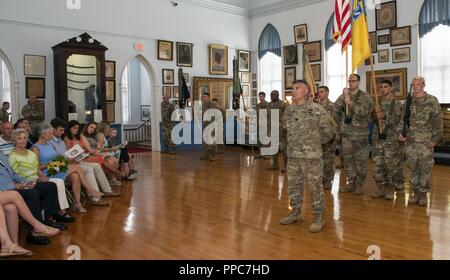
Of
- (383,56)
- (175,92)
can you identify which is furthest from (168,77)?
(383,56)

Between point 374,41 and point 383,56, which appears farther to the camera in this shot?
point 374,41

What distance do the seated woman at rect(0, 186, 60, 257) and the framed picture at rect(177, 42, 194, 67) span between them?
957 centimetres

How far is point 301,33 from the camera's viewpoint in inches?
531

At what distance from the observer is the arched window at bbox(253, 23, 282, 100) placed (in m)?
14.5

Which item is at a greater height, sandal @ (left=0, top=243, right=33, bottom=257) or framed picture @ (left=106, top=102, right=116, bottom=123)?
framed picture @ (left=106, top=102, right=116, bottom=123)

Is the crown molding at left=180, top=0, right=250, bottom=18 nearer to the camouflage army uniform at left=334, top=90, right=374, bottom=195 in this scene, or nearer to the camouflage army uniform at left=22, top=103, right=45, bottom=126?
the camouflage army uniform at left=22, top=103, right=45, bottom=126

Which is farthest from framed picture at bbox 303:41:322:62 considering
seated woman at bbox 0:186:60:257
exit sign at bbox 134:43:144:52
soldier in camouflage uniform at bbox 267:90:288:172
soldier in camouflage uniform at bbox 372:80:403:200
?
seated woman at bbox 0:186:60:257

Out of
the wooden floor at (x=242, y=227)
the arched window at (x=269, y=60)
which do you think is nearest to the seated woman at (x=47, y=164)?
the wooden floor at (x=242, y=227)

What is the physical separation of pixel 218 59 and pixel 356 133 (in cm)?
870

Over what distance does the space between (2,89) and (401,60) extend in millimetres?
13029

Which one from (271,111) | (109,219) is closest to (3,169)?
(109,219)

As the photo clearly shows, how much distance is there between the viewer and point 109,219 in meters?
5.38

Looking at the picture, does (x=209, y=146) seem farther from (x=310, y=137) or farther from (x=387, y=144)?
(x=310, y=137)

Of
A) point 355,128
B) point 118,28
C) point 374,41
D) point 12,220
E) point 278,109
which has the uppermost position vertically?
point 118,28
